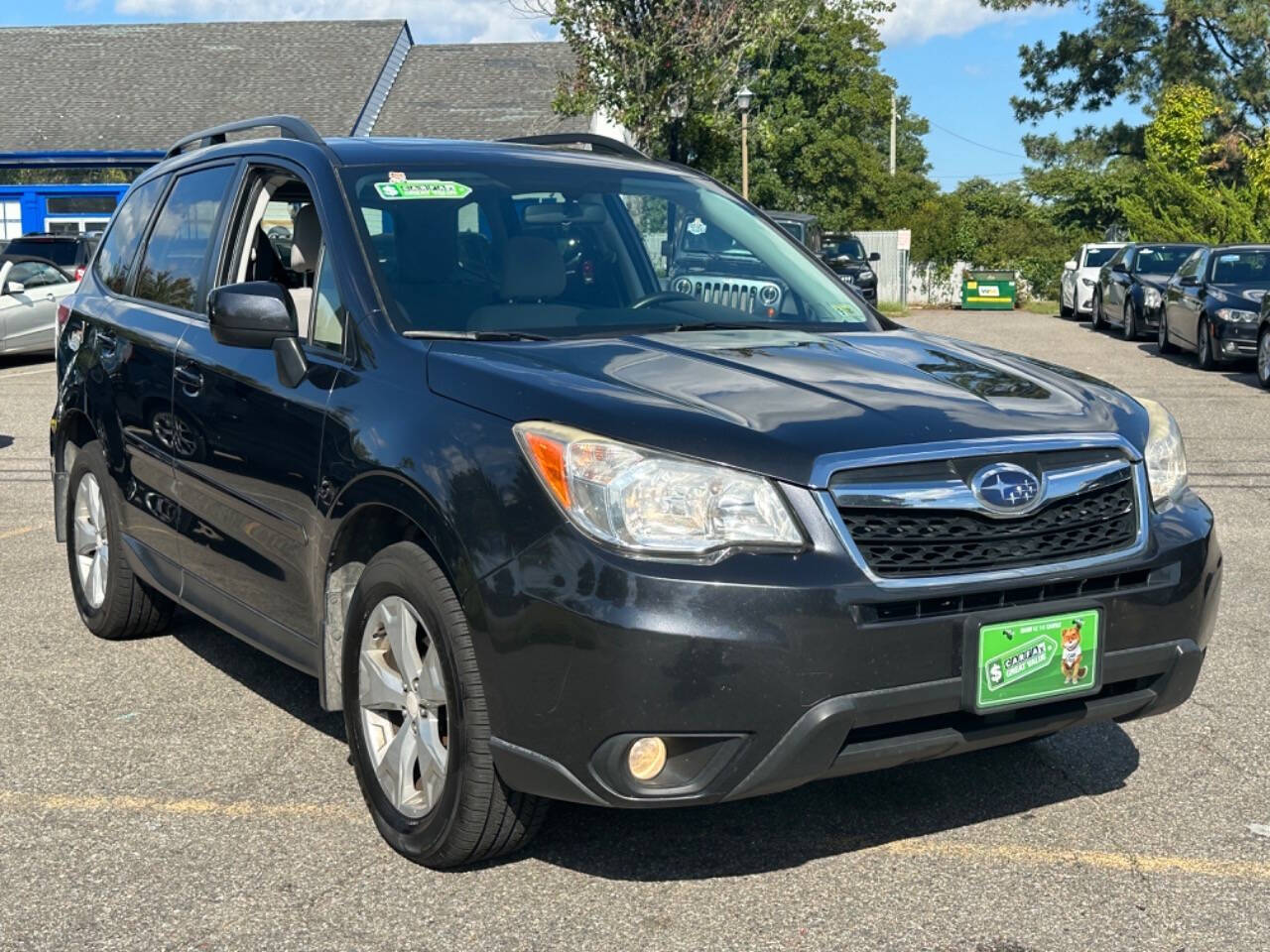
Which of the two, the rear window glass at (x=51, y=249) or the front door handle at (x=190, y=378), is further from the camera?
the rear window glass at (x=51, y=249)

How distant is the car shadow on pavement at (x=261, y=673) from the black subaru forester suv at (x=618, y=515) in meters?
0.45

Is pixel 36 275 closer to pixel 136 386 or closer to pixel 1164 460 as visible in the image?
pixel 136 386

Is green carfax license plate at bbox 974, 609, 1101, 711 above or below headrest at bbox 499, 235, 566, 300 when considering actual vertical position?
below

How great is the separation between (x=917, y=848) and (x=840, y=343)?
1409 millimetres

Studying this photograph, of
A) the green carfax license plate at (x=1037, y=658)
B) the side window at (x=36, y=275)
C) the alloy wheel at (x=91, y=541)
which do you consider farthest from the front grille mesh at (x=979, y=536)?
the side window at (x=36, y=275)

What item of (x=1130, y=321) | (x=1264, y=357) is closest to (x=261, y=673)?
(x=1264, y=357)

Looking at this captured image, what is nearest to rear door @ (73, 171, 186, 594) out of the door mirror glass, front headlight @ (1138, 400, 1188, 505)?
the door mirror glass

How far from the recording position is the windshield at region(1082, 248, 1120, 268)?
34.6m

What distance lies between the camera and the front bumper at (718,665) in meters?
3.36

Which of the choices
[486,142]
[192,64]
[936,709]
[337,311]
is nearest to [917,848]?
[936,709]

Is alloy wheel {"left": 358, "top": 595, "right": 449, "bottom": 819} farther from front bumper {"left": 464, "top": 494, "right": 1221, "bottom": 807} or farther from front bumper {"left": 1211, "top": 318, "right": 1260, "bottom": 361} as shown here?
front bumper {"left": 1211, "top": 318, "right": 1260, "bottom": 361}

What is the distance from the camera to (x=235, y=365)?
482cm

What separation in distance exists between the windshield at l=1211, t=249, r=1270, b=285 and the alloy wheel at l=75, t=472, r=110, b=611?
1617 cm

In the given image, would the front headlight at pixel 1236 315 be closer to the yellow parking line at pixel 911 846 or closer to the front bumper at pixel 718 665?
the yellow parking line at pixel 911 846
